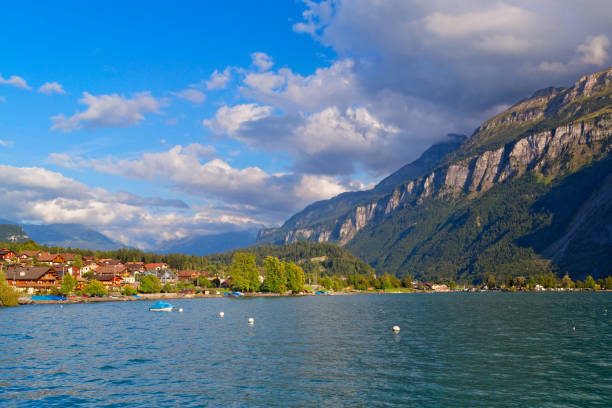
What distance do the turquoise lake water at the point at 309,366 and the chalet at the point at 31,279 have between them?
132 meters

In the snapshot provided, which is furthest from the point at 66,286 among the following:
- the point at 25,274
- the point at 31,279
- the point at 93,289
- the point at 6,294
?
the point at 6,294

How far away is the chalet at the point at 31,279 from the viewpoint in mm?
193375

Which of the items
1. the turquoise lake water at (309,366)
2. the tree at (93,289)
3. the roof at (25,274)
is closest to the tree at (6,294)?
the tree at (93,289)

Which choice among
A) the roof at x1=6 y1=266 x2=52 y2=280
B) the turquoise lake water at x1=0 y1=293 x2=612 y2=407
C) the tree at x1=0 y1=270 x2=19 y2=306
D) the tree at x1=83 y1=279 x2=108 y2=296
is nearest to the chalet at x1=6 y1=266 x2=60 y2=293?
the roof at x1=6 y1=266 x2=52 y2=280

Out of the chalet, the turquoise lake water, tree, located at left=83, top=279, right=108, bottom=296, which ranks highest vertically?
the chalet

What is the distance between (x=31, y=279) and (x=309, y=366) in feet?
637

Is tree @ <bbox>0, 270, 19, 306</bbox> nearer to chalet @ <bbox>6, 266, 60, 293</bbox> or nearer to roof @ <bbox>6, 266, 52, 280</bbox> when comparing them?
chalet @ <bbox>6, 266, 60, 293</bbox>

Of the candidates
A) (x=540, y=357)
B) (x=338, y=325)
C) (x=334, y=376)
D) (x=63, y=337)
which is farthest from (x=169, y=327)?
(x=540, y=357)

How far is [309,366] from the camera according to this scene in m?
48.5

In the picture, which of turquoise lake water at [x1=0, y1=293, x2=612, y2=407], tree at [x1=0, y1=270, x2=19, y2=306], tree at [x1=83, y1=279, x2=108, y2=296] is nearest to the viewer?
turquoise lake water at [x1=0, y1=293, x2=612, y2=407]

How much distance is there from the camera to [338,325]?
8969 centimetres

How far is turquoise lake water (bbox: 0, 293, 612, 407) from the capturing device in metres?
36.2

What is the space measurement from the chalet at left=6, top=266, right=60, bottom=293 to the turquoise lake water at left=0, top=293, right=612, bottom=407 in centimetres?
13175

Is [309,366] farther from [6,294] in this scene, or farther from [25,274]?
[25,274]
